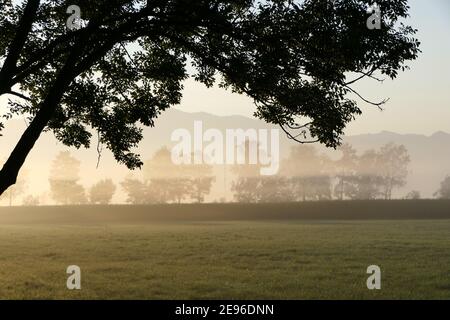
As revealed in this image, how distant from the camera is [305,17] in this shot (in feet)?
49.3

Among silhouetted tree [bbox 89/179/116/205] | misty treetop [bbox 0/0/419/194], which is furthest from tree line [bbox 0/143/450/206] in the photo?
misty treetop [bbox 0/0/419/194]

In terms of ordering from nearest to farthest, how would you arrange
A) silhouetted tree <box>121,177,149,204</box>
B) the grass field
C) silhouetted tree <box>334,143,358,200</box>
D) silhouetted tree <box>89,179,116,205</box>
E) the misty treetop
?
the misty treetop < the grass field < silhouetted tree <box>121,177,149,204</box> < silhouetted tree <box>89,179,116,205</box> < silhouetted tree <box>334,143,358,200</box>

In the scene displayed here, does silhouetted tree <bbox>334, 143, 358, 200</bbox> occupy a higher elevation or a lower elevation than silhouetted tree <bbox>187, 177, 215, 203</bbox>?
higher

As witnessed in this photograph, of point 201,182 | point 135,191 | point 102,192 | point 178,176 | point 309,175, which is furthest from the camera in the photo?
point 309,175

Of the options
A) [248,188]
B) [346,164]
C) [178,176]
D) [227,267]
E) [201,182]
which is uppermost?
[346,164]

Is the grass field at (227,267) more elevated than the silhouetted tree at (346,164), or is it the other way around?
the silhouetted tree at (346,164)

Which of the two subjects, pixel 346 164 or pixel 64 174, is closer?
pixel 64 174

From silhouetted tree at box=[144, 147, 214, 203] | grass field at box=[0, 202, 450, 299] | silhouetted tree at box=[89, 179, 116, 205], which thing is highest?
silhouetted tree at box=[144, 147, 214, 203]

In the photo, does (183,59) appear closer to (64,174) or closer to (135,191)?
(64,174)

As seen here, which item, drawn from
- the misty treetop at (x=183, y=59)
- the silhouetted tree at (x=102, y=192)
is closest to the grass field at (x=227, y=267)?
the misty treetop at (x=183, y=59)

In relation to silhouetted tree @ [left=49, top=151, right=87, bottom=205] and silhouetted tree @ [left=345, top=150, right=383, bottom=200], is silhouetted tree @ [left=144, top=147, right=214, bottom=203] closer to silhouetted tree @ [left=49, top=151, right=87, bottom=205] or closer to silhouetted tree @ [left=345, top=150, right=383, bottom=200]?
silhouetted tree @ [left=49, top=151, right=87, bottom=205]

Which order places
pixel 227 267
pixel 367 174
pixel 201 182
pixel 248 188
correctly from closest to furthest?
pixel 227 267, pixel 201 182, pixel 248 188, pixel 367 174

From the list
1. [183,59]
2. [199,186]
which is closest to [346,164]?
[199,186]

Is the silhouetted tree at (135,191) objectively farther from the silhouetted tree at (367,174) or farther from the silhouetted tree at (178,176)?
the silhouetted tree at (367,174)
